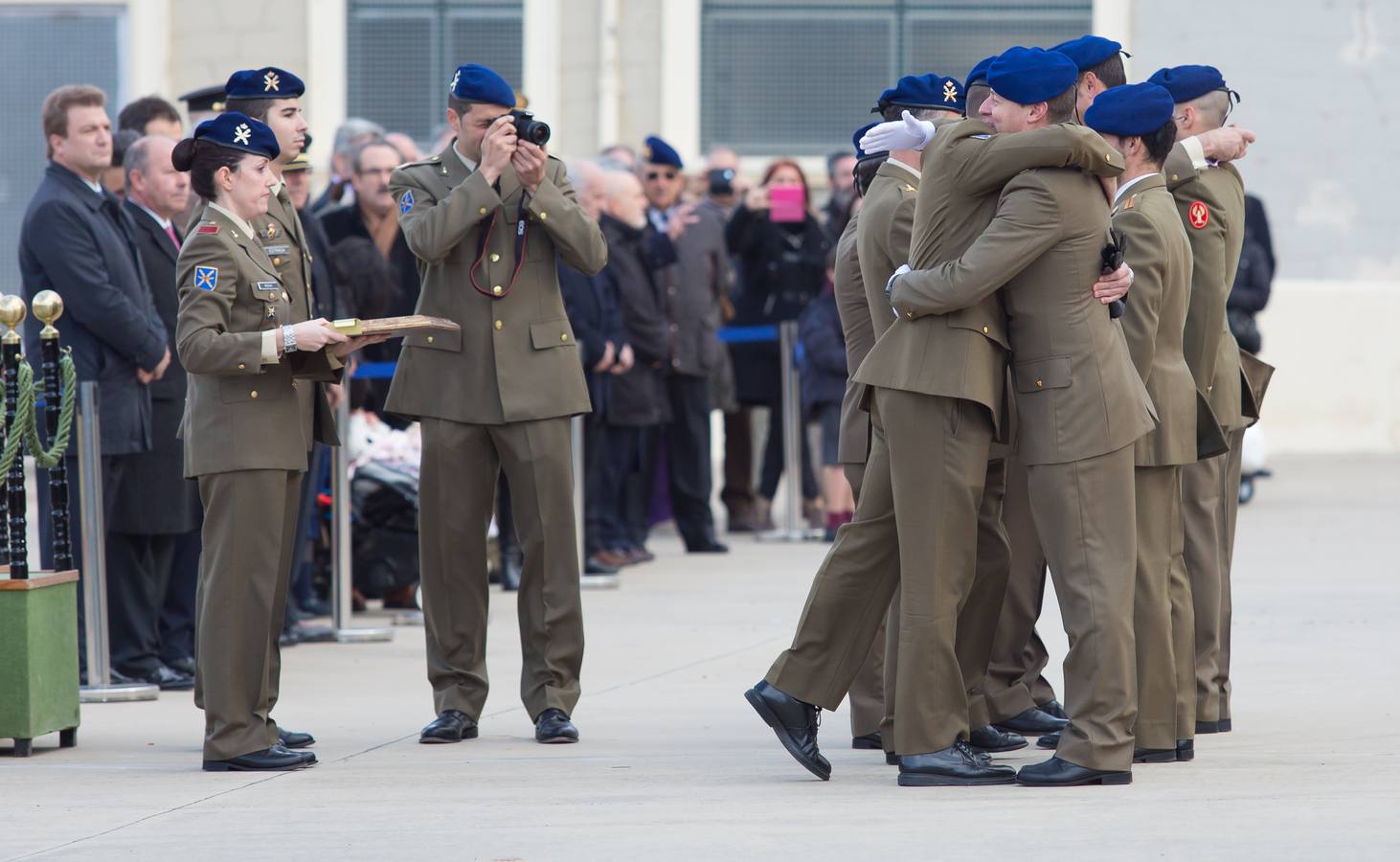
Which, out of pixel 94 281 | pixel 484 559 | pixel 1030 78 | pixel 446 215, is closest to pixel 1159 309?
pixel 1030 78

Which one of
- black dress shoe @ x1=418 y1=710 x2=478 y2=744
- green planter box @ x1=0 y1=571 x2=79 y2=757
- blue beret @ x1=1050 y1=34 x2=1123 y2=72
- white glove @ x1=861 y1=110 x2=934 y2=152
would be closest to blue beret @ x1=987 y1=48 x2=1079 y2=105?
white glove @ x1=861 y1=110 x2=934 y2=152

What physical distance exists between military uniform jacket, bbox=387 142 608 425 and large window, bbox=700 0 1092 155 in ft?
39.7

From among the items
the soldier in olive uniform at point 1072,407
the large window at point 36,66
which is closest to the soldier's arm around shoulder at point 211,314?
the soldier in olive uniform at point 1072,407

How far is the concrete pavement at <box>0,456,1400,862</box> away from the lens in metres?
5.14

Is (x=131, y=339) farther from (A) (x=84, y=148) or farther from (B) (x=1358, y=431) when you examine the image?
(B) (x=1358, y=431)

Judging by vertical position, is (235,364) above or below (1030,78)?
below

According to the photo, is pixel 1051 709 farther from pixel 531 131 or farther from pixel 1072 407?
pixel 531 131

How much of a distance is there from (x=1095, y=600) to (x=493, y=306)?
7.21 ft

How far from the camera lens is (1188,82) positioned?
6785 mm

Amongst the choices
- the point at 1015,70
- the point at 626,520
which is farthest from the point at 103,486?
the point at 626,520

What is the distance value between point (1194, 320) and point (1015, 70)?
1234mm

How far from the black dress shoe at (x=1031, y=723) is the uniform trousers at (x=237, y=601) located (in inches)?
86.5

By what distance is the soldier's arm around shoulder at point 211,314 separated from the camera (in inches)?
241

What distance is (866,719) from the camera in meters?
6.57
